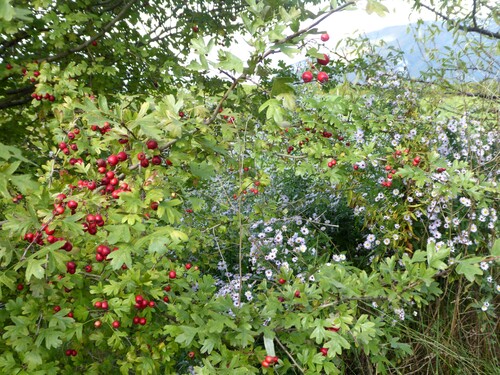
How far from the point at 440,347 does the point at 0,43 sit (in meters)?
4.23

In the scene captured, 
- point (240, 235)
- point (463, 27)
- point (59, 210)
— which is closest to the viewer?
point (59, 210)

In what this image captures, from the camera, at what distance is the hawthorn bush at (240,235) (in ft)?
6.24

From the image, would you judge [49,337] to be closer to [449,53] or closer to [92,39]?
[92,39]

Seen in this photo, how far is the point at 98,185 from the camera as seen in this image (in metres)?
2.19

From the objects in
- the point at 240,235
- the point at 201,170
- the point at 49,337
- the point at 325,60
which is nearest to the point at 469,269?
the point at 240,235

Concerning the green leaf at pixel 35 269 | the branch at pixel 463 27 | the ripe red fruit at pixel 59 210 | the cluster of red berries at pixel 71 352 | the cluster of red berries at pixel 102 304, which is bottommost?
the cluster of red berries at pixel 71 352

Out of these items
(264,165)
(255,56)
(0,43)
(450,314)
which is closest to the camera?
(255,56)

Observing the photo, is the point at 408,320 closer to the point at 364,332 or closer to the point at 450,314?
the point at 450,314

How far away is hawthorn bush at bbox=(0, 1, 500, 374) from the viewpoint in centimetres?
190

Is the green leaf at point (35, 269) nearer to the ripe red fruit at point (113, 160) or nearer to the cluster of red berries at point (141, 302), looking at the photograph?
the ripe red fruit at point (113, 160)

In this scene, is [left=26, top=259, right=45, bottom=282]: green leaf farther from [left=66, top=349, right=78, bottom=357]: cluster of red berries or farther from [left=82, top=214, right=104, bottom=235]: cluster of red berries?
[left=66, top=349, right=78, bottom=357]: cluster of red berries

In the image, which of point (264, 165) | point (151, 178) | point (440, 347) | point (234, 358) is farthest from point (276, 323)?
point (264, 165)

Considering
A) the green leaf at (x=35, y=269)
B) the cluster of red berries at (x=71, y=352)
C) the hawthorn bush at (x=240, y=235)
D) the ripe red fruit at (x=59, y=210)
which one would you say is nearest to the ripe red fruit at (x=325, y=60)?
the hawthorn bush at (x=240, y=235)

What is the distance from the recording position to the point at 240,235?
2469 mm
